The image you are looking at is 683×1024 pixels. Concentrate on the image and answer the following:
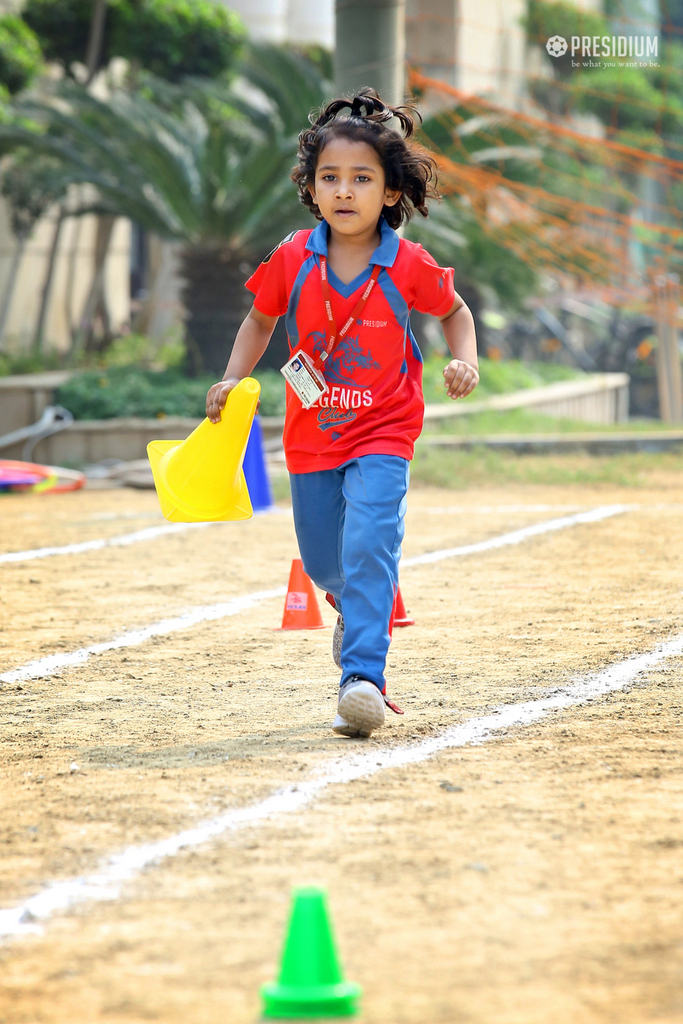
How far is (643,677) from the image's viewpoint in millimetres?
4754

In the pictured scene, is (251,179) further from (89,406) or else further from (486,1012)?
(486,1012)

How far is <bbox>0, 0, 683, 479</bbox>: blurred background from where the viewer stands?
1455 cm

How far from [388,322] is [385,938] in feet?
6.77

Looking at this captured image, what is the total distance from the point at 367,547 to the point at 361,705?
46cm

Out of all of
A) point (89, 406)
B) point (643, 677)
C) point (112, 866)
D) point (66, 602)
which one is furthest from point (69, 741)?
point (89, 406)

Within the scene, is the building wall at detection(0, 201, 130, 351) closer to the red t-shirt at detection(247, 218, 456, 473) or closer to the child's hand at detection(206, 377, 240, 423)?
the child's hand at detection(206, 377, 240, 423)

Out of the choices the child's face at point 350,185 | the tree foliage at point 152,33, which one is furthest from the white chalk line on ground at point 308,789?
the tree foliage at point 152,33

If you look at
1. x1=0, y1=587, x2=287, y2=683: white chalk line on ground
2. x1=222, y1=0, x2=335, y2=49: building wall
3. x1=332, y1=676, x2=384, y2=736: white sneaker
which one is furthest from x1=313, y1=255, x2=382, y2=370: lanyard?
x1=222, y1=0, x2=335, y2=49: building wall

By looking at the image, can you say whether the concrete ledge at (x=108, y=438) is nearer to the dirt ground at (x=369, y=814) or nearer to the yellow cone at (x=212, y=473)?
the dirt ground at (x=369, y=814)

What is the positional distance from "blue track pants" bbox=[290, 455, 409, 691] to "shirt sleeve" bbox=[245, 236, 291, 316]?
54 cm

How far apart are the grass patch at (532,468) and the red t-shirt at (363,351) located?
6871 millimetres

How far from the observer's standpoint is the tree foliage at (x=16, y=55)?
16.0m

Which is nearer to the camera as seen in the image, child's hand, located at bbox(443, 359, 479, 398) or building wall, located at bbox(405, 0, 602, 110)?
child's hand, located at bbox(443, 359, 479, 398)

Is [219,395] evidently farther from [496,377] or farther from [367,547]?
[496,377]
